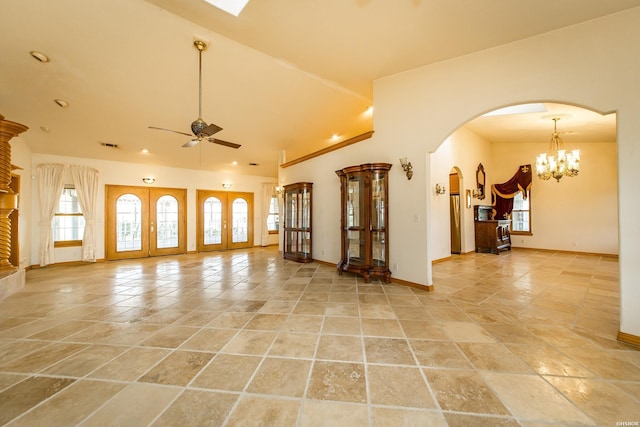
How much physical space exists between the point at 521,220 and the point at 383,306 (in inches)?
308

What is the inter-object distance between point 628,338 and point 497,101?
2849 mm

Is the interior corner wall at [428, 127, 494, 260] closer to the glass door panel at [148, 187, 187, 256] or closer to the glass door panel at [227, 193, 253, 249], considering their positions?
the glass door panel at [227, 193, 253, 249]

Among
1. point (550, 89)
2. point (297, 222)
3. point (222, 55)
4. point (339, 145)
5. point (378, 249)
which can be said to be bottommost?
point (378, 249)

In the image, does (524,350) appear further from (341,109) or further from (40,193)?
(40,193)

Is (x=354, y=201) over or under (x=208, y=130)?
under

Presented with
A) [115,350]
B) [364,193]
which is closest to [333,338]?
[115,350]

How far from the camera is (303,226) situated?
605cm

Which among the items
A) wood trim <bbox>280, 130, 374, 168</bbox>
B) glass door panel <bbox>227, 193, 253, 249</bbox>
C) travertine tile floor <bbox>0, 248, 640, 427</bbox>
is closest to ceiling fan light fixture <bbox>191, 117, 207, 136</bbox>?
travertine tile floor <bbox>0, 248, 640, 427</bbox>

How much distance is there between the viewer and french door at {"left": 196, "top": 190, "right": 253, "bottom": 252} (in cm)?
804

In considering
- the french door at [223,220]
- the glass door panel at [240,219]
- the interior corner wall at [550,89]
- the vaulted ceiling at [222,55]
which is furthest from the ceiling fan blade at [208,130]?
the glass door panel at [240,219]

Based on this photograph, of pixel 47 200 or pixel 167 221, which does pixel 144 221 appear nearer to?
pixel 167 221

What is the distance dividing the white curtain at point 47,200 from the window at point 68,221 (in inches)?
7.6

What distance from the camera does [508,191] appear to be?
775 cm

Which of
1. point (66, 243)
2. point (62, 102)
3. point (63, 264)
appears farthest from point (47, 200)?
point (62, 102)
